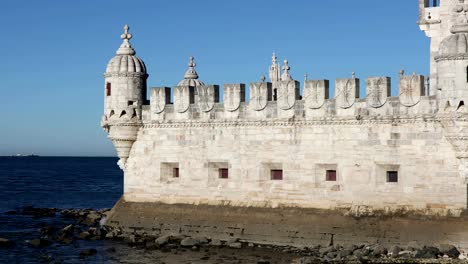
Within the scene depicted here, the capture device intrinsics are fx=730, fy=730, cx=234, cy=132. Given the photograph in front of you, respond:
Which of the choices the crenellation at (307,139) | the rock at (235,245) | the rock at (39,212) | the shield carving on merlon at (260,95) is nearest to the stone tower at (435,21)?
the crenellation at (307,139)

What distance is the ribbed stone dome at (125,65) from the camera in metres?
33.7

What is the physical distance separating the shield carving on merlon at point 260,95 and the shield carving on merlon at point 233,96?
58cm

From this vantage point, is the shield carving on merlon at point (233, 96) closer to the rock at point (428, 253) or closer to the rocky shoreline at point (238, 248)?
the rocky shoreline at point (238, 248)

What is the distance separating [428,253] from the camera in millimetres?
25344

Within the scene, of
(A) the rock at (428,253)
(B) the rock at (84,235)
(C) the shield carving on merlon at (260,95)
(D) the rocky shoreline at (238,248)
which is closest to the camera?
(A) the rock at (428,253)

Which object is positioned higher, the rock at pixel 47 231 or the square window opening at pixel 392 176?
the square window opening at pixel 392 176

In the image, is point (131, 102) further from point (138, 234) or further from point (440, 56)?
point (440, 56)

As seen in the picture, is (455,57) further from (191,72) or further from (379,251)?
(191,72)

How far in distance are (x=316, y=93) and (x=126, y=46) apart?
9922mm

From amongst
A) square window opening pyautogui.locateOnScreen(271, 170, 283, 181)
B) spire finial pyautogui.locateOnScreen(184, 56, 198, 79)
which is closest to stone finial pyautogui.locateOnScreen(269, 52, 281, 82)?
spire finial pyautogui.locateOnScreen(184, 56, 198, 79)

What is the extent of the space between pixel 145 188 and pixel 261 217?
20.9ft

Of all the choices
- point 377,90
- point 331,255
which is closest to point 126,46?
point 377,90

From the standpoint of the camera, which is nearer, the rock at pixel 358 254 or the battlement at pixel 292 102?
the rock at pixel 358 254

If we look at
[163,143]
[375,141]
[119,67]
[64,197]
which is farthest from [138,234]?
[64,197]
